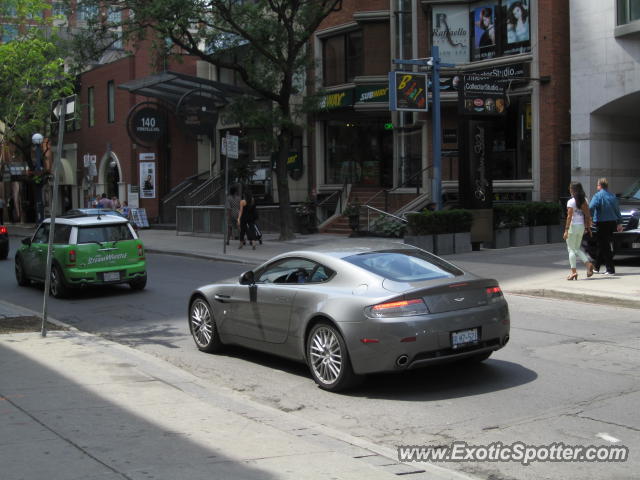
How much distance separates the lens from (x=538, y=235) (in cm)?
2247

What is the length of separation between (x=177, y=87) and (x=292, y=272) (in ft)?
95.4

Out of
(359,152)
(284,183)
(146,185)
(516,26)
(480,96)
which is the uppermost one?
(516,26)

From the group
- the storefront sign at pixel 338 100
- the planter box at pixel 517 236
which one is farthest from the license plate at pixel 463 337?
the storefront sign at pixel 338 100

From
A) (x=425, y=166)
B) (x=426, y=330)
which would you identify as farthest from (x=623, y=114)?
(x=426, y=330)

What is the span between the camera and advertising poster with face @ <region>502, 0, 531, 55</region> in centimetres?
2647

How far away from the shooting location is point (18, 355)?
30.3ft

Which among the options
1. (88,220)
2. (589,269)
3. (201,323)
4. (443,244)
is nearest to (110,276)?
(88,220)

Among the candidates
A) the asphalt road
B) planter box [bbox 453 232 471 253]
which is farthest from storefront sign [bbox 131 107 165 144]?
the asphalt road

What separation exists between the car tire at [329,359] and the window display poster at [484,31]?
22.1 meters

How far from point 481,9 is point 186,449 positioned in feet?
82.2

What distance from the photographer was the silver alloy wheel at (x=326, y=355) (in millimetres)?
7445

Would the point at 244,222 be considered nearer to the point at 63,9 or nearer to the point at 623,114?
the point at 63,9

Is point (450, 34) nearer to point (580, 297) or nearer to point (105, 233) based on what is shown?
point (105, 233)

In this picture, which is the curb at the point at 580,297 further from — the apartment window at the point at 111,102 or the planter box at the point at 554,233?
the apartment window at the point at 111,102
